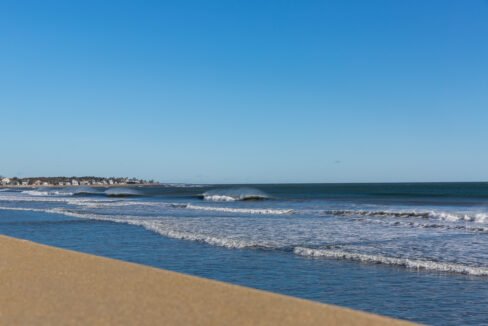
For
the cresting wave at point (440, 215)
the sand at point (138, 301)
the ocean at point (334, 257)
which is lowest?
the ocean at point (334, 257)

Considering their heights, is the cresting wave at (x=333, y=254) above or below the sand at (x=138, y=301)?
below

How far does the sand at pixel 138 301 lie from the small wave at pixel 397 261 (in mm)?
5830

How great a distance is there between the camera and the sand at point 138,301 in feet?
20.6

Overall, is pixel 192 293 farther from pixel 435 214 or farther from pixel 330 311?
pixel 435 214

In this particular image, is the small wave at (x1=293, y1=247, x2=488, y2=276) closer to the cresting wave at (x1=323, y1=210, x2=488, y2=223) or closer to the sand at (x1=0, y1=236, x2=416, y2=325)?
the sand at (x1=0, y1=236, x2=416, y2=325)

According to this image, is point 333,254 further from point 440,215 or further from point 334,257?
point 440,215

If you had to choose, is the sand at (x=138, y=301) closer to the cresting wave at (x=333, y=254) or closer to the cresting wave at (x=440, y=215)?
the cresting wave at (x=333, y=254)

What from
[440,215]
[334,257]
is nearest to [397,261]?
[334,257]

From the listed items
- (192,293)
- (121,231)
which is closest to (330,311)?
(192,293)

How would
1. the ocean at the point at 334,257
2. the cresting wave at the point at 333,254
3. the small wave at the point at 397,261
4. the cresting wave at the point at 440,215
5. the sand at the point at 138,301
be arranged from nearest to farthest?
1. the sand at the point at 138,301
2. the ocean at the point at 334,257
3. the small wave at the point at 397,261
4. the cresting wave at the point at 333,254
5. the cresting wave at the point at 440,215

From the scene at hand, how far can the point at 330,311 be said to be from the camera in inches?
263

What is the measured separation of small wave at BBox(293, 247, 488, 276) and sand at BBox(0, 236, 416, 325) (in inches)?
230

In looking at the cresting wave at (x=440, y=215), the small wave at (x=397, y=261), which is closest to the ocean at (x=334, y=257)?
the small wave at (x=397, y=261)

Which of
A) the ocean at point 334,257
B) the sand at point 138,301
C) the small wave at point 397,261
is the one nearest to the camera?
the sand at point 138,301
